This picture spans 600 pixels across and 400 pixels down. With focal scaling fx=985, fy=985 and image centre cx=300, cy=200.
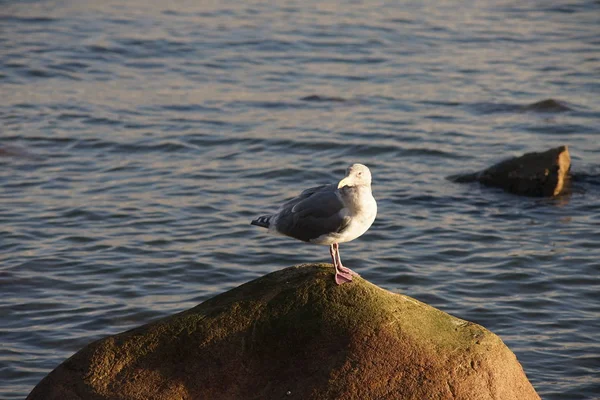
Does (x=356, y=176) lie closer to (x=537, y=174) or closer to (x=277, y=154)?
(x=537, y=174)

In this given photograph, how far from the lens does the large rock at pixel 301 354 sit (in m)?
5.69

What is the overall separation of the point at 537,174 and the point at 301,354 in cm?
709

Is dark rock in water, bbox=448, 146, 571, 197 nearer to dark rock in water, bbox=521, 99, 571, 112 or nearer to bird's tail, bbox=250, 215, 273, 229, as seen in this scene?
dark rock in water, bbox=521, 99, 571, 112

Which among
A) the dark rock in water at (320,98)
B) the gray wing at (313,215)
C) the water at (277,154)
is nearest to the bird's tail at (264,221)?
the gray wing at (313,215)

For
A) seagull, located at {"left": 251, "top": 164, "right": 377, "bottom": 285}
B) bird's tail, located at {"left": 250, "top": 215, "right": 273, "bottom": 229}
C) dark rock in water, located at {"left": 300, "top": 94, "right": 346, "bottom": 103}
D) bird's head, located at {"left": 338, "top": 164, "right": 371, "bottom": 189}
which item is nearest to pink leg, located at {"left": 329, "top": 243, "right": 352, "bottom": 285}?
seagull, located at {"left": 251, "top": 164, "right": 377, "bottom": 285}

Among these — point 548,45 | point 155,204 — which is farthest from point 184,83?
point 548,45

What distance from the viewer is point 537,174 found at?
12.2m

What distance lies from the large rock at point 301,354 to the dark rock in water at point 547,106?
34.4 ft

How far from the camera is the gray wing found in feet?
19.8

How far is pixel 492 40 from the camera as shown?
20.0m

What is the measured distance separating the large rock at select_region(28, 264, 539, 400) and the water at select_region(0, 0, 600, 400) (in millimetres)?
1985

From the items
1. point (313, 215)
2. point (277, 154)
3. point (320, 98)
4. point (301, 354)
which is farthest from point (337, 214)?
point (320, 98)

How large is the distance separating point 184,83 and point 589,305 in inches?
378

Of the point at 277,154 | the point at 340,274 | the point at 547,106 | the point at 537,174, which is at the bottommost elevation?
the point at 277,154
